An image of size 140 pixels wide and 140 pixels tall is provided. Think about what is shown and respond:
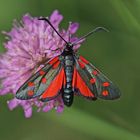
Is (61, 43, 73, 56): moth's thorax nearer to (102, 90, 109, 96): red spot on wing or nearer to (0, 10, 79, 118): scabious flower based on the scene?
(0, 10, 79, 118): scabious flower

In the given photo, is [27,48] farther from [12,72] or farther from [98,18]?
[98,18]

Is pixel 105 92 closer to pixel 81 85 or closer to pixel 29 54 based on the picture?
pixel 81 85

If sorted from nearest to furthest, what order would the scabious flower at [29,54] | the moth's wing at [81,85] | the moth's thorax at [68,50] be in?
the moth's wing at [81,85] → the moth's thorax at [68,50] → the scabious flower at [29,54]

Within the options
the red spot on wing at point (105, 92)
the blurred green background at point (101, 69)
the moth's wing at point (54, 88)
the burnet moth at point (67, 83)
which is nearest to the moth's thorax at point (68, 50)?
the burnet moth at point (67, 83)

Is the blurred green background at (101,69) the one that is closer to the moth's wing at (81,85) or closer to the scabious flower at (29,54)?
the scabious flower at (29,54)

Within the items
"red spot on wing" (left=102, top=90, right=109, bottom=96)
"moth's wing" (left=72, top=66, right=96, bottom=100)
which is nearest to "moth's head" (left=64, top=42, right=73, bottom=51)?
"moth's wing" (left=72, top=66, right=96, bottom=100)

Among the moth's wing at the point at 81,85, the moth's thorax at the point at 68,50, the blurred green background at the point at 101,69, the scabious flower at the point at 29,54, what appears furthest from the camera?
the blurred green background at the point at 101,69

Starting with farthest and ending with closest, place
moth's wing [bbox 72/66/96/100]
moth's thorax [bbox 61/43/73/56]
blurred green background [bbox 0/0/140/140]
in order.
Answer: blurred green background [bbox 0/0/140/140] < moth's thorax [bbox 61/43/73/56] < moth's wing [bbox 72/66/96/100]
